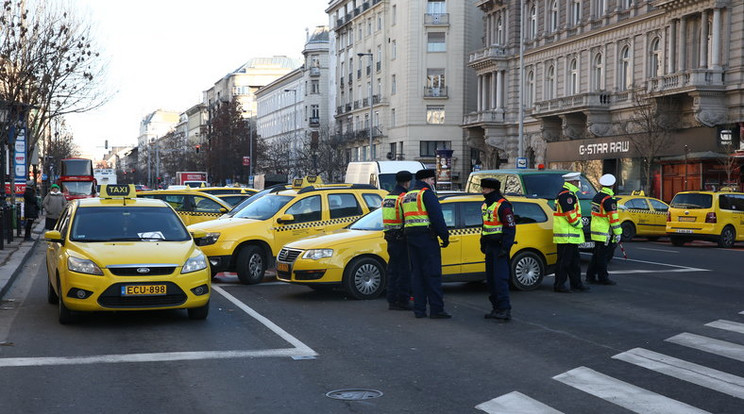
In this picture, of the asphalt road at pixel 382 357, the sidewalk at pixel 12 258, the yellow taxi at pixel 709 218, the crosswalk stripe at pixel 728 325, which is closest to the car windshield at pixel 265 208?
the asphalt road at pixel 382 357

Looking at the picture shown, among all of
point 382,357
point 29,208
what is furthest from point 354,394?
point 29,208

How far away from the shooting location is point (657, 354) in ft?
30.3

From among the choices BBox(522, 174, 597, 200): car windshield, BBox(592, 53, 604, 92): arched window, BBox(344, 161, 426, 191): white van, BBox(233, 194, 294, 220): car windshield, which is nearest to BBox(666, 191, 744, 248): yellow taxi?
BBox(522, 174, 597, 200): car windshield

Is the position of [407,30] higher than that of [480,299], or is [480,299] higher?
[407,30]

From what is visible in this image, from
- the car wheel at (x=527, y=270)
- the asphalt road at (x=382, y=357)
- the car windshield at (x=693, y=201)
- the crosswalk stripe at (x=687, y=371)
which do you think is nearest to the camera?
the asphalt road at (x=382, y=357)

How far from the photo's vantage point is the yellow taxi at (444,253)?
1348cm

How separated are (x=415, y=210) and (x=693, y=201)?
17877mm

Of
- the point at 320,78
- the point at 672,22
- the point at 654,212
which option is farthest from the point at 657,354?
the point at 320,78

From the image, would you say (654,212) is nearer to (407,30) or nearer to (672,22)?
(672,22)

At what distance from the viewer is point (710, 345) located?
9.77 meters

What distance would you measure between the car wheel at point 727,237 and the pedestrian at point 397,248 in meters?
16.9

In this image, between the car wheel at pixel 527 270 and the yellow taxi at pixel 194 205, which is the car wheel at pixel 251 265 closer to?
the car wheel at pixel 527 270

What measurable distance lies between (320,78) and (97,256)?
95.0 meters

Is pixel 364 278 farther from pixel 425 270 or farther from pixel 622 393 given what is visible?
pixel 622 393
